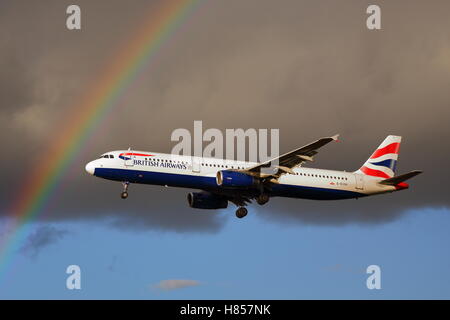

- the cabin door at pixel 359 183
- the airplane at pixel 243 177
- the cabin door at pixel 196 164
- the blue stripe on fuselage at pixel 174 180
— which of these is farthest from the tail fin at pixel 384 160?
the cabin door at pixel 196 164

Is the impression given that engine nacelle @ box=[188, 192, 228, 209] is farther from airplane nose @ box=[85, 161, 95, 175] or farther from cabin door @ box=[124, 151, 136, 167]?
airplane nose @ box=[85, 161, 95, 175]

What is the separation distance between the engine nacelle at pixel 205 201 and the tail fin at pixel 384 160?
51.7 feet

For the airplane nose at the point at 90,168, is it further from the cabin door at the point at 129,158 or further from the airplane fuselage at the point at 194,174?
the cabin door at the point at 129,158

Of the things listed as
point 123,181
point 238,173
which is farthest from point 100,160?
point 238,173

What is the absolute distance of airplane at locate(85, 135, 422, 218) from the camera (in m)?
78.5

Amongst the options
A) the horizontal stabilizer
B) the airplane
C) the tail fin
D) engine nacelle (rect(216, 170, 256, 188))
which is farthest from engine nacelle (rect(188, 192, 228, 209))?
the horizontal stabilizer

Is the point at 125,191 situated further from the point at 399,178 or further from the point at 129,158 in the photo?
the point at 399,178

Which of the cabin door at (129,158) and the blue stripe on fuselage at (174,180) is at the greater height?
the cabin door at (129,158)

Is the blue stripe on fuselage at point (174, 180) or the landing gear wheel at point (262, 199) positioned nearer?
the blue stripe on fuselage at point (174, 180)

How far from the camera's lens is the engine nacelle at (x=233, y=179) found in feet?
262
